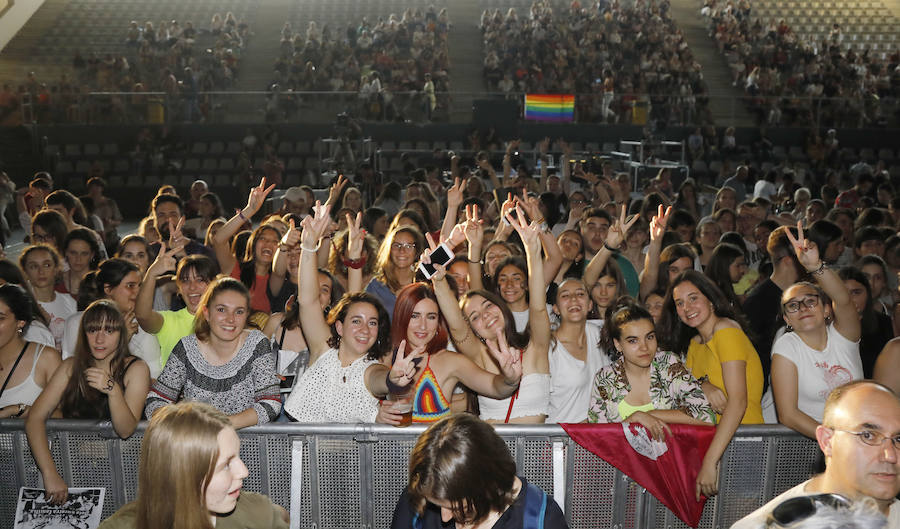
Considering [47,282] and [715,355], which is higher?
[47,282]

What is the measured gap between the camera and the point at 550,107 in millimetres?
17531

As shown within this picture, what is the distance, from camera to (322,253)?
600 cm

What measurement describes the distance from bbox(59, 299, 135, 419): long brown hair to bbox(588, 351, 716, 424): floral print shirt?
2150 mm

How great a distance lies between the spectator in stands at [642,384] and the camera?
12.7 ft

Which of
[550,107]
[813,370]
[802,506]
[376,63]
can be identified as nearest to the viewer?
[802,506]

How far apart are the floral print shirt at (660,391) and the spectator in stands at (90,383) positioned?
6.79 ft

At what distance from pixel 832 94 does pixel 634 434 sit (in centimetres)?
1650

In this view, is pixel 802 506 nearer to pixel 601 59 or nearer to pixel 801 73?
pixel 601 59

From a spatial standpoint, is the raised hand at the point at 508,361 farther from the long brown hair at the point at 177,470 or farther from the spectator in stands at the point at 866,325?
the spectator in stands at the point at 866,325

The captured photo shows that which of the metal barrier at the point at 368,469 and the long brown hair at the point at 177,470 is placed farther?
the metal barrier at the point at 368,469

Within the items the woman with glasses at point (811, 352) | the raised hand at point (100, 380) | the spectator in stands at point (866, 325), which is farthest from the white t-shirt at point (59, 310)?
the spectator in stands at point (866, 325)

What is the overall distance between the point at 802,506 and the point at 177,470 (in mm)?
1643

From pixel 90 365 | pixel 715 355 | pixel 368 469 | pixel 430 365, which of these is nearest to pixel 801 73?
pixel 715 355

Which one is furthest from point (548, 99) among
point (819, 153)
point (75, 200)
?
point (75, 200)
